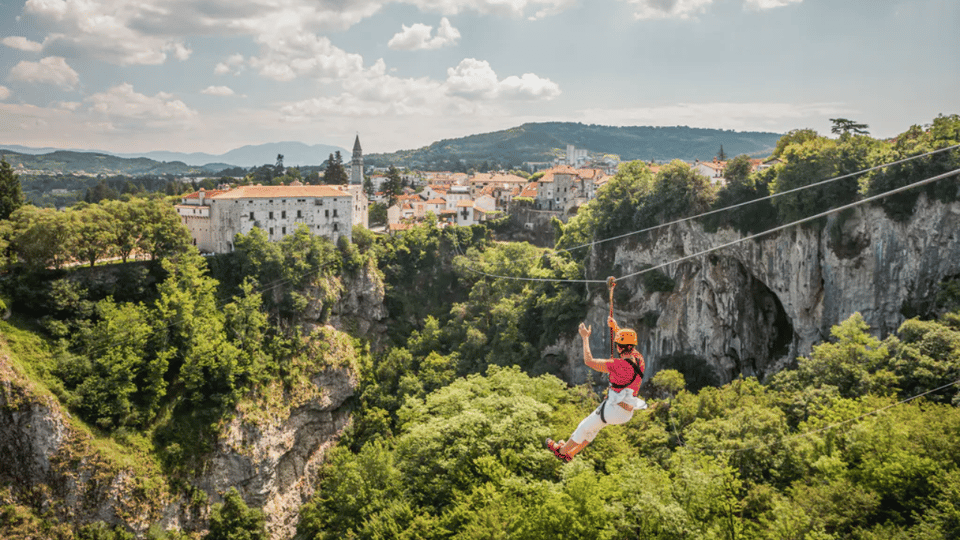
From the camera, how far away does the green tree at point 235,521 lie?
32656mm

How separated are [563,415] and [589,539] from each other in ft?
29.1

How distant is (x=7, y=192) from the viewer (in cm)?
3584

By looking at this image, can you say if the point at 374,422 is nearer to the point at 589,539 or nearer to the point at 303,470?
the point at 303,470

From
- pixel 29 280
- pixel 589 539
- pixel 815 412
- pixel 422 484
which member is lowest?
pixel 422 484

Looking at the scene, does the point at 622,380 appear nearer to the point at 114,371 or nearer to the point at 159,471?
the point at 159,471

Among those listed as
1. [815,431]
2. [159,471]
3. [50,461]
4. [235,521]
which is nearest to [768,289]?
[815,431]

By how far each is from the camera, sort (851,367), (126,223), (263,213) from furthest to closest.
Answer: (263,213)
(126,223)
(851,367)

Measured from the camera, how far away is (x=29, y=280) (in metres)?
33.1

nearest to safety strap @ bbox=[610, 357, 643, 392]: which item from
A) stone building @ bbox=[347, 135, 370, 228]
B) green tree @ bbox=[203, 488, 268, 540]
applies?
green tree @ bbox=[203, 488, 268, 540]

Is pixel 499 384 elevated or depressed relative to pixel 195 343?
depressed

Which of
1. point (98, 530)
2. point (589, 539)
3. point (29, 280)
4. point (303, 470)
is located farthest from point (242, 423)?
point (589, 539)

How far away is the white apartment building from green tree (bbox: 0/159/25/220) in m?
10.6

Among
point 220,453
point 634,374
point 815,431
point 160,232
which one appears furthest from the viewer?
point 160,232

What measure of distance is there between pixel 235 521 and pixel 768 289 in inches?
1417
